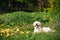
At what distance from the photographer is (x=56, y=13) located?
44.0 ft

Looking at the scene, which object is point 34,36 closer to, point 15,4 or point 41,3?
point 41,3

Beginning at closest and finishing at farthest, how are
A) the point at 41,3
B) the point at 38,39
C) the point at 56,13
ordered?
the point at 38,39, the point at 56,13, the point at 41,3

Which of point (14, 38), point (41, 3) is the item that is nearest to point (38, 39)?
point (14, 38)

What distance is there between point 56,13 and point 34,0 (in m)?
13.0

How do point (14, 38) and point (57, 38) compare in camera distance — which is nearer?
point (57, 38)

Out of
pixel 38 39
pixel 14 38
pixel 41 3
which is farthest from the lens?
pixel 41 3

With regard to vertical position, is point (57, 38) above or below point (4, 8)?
above

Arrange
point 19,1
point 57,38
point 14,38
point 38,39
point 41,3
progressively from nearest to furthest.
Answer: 1. point 57,38
2. point 38,39
3. point 14,38
4. point 41,3
5. point 19,1

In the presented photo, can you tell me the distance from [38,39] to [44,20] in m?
6.52

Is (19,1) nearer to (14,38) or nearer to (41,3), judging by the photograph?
(41,3)

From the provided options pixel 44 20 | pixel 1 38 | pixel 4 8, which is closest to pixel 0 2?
pixel 4 8

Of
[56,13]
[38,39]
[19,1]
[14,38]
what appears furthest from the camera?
[19,1]

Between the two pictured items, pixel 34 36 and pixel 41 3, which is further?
pixel 41 3

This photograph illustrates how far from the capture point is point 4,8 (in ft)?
85.0
